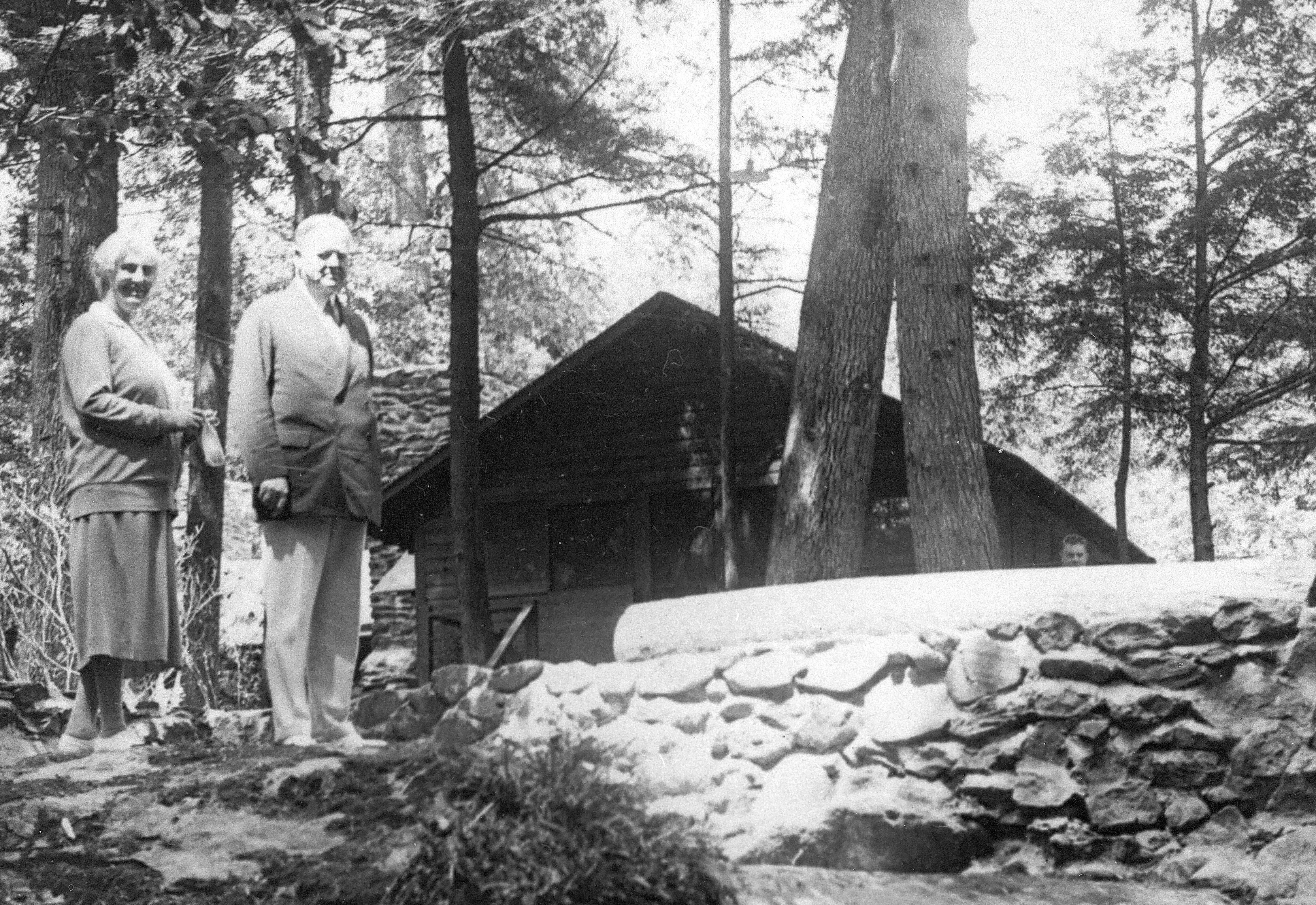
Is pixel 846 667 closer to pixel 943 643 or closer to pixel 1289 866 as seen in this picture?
pixel 943 643

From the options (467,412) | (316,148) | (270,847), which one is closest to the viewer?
(270,847)

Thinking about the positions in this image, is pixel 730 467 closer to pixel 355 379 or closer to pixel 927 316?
pixel 927 316

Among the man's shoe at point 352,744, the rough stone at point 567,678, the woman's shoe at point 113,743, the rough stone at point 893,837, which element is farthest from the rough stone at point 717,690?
the woman's shoe at point 113,743

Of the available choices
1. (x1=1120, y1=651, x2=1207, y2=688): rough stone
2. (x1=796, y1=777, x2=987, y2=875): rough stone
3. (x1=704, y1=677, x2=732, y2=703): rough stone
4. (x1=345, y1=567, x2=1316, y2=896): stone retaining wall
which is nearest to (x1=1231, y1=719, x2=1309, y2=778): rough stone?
(x1=345, y1=567, x2=1316, y2=896): stone retaining wall

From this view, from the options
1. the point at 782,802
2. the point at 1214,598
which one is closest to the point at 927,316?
the point at 1214,598

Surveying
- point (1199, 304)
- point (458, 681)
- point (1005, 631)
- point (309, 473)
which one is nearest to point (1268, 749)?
point (1005, 631)

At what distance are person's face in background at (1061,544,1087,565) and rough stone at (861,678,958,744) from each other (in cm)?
1018

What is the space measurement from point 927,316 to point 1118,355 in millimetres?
11547

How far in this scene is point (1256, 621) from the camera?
5.48m

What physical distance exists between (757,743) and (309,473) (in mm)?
2058

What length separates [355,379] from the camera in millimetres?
6117

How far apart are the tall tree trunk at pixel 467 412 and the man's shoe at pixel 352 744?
8.04m

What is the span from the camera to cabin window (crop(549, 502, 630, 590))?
1880 cm

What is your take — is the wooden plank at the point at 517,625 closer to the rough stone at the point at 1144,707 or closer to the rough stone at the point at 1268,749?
the rough stone at the point at 1144,707
